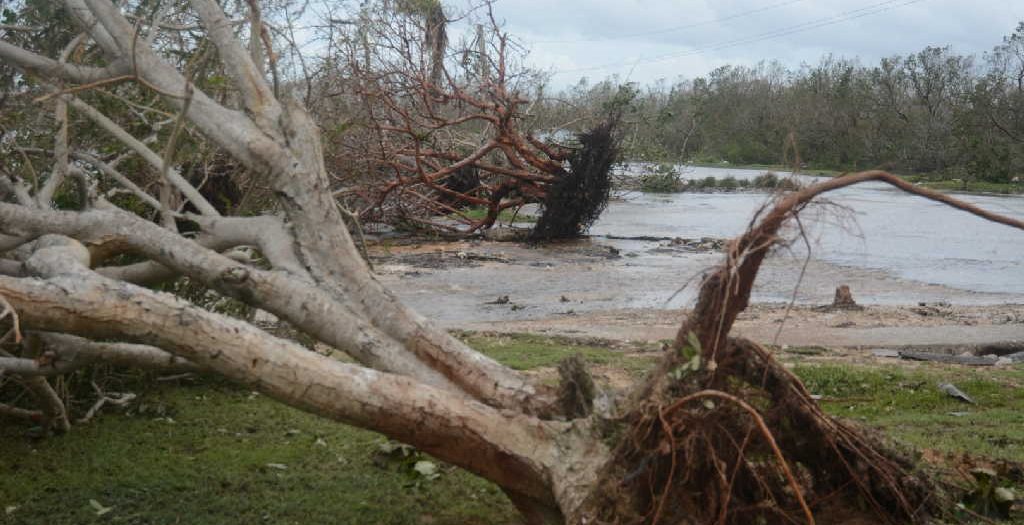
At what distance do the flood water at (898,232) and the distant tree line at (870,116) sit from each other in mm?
5311

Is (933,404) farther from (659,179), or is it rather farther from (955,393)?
(659,179)

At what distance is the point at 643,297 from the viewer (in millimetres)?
13461

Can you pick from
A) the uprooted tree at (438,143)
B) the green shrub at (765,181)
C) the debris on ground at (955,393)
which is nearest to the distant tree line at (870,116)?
the green shrub at (765,181)

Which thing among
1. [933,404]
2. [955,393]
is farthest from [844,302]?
[933,404]

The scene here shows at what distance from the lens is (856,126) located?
154 feet

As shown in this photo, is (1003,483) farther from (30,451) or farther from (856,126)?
(856,126)

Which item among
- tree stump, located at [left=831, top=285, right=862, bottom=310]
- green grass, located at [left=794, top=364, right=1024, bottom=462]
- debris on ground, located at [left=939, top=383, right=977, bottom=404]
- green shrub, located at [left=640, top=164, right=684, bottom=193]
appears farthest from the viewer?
green shrub, located at [left=640, top=164, right=684, bottom=193]

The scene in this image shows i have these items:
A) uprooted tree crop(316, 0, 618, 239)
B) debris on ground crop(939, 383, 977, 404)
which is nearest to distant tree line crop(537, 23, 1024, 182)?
uprooted tree crop(316, 0, 618, 239)

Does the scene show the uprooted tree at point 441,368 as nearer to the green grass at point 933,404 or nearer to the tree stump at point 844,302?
the green grass at point 933,404

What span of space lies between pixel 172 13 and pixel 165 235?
10.8ft

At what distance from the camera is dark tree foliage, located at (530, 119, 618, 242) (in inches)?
758

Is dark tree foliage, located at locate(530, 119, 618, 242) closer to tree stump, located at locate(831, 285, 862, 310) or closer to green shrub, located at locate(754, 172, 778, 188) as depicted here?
tree stump, located at locate(831, 285, 862, 310)

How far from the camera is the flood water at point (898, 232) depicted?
16.6 meters

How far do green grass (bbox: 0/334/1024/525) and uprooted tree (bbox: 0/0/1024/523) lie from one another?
57 cm
